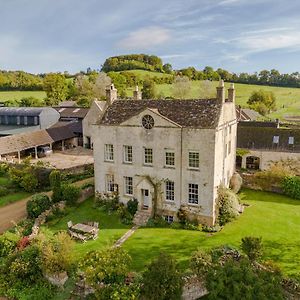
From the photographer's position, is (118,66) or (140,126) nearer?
(140,126)

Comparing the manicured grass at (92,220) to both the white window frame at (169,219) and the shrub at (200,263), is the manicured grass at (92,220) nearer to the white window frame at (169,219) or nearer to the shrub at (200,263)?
the white window frame at (169,219)

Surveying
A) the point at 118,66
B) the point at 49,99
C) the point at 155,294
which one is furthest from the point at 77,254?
the point at 118,66

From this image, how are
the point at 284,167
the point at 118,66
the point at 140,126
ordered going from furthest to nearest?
1. the point at 118,66
2. the point at 284,167
3. the point at 140,126

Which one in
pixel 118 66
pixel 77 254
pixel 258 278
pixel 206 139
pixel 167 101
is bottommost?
pixel 77 254

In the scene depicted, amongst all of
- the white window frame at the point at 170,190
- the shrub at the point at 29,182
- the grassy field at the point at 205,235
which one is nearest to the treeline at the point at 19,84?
the shrub at the point at 29,182

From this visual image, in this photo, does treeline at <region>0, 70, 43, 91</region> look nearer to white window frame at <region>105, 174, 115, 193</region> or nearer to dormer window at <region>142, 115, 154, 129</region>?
white window frame at <region>105, 174, 115, 193</region>

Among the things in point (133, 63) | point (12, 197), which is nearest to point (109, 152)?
point (12, 197)

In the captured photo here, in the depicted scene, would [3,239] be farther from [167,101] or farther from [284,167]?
[284,167]
